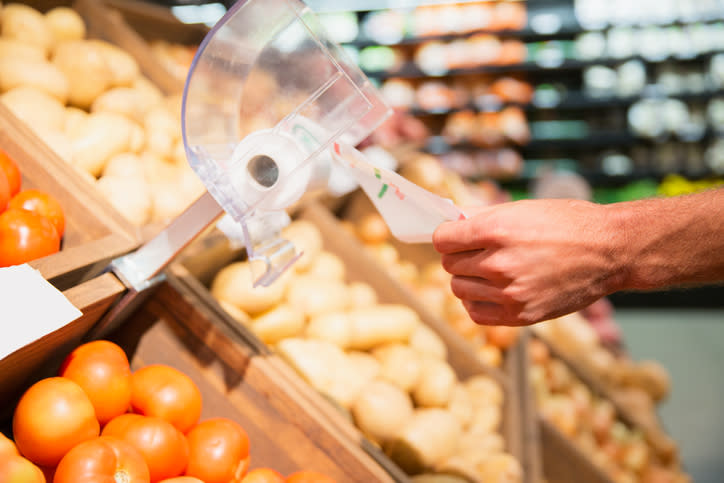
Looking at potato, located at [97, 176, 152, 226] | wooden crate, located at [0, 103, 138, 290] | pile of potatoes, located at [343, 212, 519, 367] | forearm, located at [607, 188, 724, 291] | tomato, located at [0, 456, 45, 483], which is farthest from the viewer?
pile of potatoes, located at [343, 212, 519, 367]

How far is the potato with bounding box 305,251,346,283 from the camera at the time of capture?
1.81 meters

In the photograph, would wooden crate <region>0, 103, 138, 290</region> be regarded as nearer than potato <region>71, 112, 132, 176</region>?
Yes

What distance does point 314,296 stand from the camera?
1.63m

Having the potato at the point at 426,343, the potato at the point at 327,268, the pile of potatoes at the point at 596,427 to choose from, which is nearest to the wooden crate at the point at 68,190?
the potato at the point at 327,268

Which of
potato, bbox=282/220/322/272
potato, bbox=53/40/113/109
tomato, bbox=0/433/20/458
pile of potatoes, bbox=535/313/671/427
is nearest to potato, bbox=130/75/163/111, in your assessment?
potato, bbox=53/40/113/109

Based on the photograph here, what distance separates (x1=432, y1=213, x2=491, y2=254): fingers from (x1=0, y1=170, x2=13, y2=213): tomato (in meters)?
0.72

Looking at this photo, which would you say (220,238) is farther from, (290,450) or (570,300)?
(570,300)

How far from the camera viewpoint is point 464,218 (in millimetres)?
911

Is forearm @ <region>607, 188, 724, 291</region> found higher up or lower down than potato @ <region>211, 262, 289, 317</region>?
lower down

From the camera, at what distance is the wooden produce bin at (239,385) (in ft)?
3.59

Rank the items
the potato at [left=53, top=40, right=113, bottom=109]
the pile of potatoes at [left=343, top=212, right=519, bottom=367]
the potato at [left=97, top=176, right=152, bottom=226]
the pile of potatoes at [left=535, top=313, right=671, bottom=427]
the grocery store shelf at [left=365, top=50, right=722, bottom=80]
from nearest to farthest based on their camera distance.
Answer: the potato at [left=97, top=176, right=152, bottom=226] → the potato at [left=53, top=40, right=113, bottom=109] → the pile of potatoes at [left=343, top=212, right=519, bottom=367] → the pile of potatoes at [left=535, top=313, right=671, bottom=427] → the grocery store shelf at [left=365, top=50, right=722, bottom=80]

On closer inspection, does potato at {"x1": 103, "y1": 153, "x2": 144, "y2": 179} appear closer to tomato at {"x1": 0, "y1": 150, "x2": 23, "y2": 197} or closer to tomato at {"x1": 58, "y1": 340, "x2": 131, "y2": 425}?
tomato at {"x1": 0, "y1": 150, "x2": 23, "y2": 197}

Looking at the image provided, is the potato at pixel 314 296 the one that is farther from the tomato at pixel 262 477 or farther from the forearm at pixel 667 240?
the forearm at pixel 667 240

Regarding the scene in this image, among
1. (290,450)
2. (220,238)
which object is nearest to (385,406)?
(290,450)
